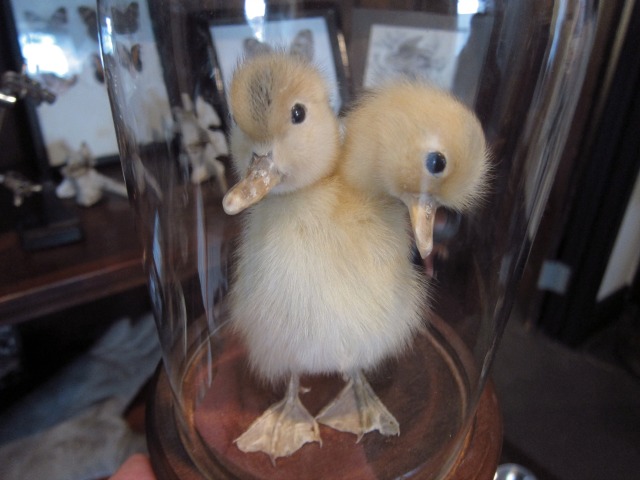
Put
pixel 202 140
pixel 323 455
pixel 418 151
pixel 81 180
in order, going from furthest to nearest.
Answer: pixel 81 180, pixel 202 140, pixel 323 455, pixel 418 151

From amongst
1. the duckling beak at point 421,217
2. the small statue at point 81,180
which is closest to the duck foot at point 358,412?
the duckling beak at point 421,217

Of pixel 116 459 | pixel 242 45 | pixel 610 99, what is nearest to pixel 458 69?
Result: pixel 242 45

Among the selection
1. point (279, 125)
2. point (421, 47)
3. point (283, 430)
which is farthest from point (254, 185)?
point (421, 47)

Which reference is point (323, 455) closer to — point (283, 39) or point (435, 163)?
point (435, 163)

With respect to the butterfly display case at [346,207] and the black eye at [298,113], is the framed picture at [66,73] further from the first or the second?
the black eye at [298,113]

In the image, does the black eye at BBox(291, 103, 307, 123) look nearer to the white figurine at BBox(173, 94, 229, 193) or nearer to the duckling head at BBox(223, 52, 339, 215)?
the duckling head at BBox(223, 52, 339, 215)

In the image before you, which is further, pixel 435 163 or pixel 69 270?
pixel 69 270

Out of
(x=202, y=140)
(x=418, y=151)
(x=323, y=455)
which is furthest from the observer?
(x=202, y=140)

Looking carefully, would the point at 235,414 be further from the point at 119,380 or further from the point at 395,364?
the point at 119,380
